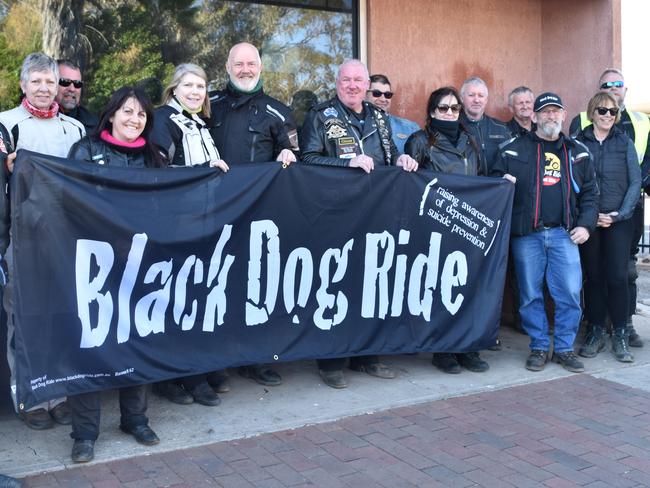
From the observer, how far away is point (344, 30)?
7121mm

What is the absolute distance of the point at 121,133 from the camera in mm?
4145

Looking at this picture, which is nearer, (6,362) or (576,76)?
(6,362)

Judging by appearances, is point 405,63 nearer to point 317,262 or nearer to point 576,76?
point 576,76

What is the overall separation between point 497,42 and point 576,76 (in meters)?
0.89

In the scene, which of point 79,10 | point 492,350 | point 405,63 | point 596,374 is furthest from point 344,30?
point 596,374

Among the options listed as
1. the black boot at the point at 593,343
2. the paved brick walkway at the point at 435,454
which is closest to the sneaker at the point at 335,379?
the paved brick walkway at the point at 435,454

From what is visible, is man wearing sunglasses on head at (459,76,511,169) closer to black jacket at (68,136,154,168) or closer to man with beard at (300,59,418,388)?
man with beard at (300,59,418,388)

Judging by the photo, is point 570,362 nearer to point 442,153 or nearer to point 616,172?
point 616,172

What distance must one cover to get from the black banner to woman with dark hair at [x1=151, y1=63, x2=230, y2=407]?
30 cm

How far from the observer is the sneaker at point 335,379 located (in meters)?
5.12

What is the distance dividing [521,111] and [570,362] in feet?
7.81

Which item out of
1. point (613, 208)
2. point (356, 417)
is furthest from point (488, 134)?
point (356, 417)

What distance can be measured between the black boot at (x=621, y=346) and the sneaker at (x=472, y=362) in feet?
3.73

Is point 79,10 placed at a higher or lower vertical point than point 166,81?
higher
